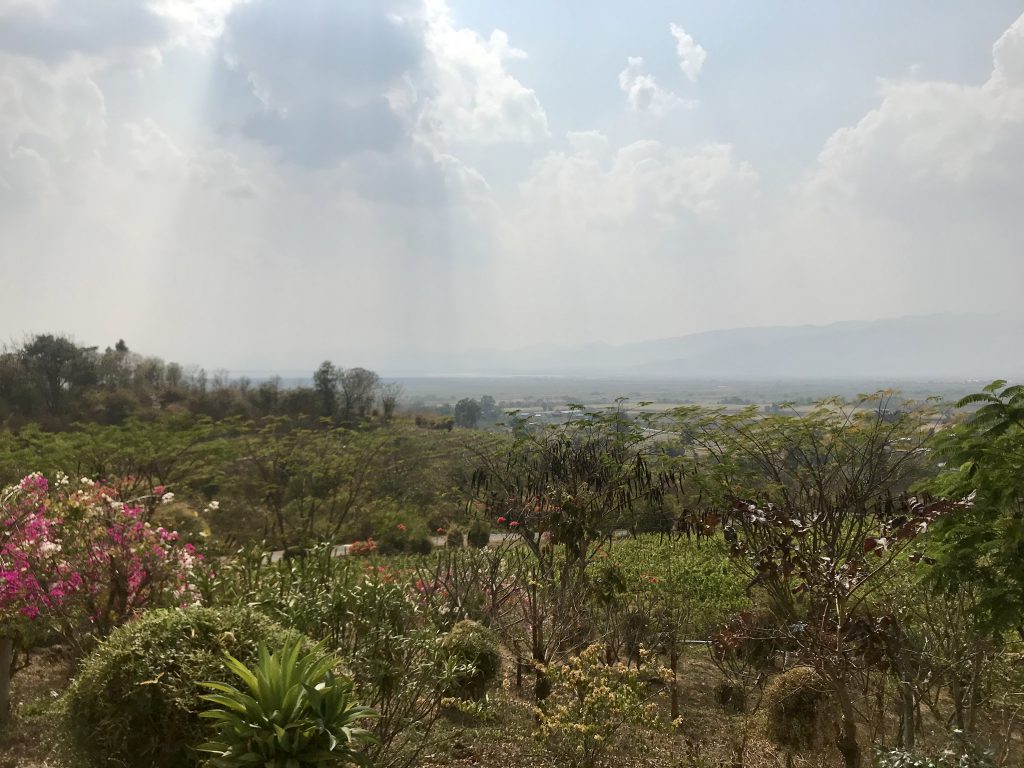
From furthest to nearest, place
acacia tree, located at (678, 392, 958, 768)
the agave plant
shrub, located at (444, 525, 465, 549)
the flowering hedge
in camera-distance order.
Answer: shrub, located at (444, 525, 465, 549) < the flowering hedge < acacia tree, located at (678, 392, 958, 768) < the agave plant

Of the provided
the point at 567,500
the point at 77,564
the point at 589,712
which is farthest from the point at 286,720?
the point at 567,500

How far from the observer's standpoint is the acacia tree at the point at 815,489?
5.59 metres

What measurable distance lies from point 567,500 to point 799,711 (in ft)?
11.2

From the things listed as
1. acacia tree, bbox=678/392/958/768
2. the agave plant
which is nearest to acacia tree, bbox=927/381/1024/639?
acacia tree, bbox=678/392/958/768

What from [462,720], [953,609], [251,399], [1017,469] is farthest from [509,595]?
[251,399]

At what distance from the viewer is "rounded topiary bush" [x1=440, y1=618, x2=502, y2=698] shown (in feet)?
20.7

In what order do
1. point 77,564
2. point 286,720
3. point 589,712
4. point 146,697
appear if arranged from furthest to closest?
point 77,564 → point 589,712 → point 146,697 → point 286,720

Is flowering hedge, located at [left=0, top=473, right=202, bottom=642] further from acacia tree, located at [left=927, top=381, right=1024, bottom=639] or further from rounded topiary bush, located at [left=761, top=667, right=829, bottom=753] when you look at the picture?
acacia tree, located at [left=927, top=381, right=1024, bottom=639]

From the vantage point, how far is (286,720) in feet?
11.0

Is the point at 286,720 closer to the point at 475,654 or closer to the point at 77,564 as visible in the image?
the point at 475,654

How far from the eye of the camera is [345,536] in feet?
68.7

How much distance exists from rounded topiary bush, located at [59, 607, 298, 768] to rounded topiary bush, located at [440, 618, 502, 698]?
106 inches

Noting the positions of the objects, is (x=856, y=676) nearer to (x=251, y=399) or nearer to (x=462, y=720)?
(x=462, y=720)

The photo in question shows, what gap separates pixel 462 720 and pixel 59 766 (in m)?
3.78
